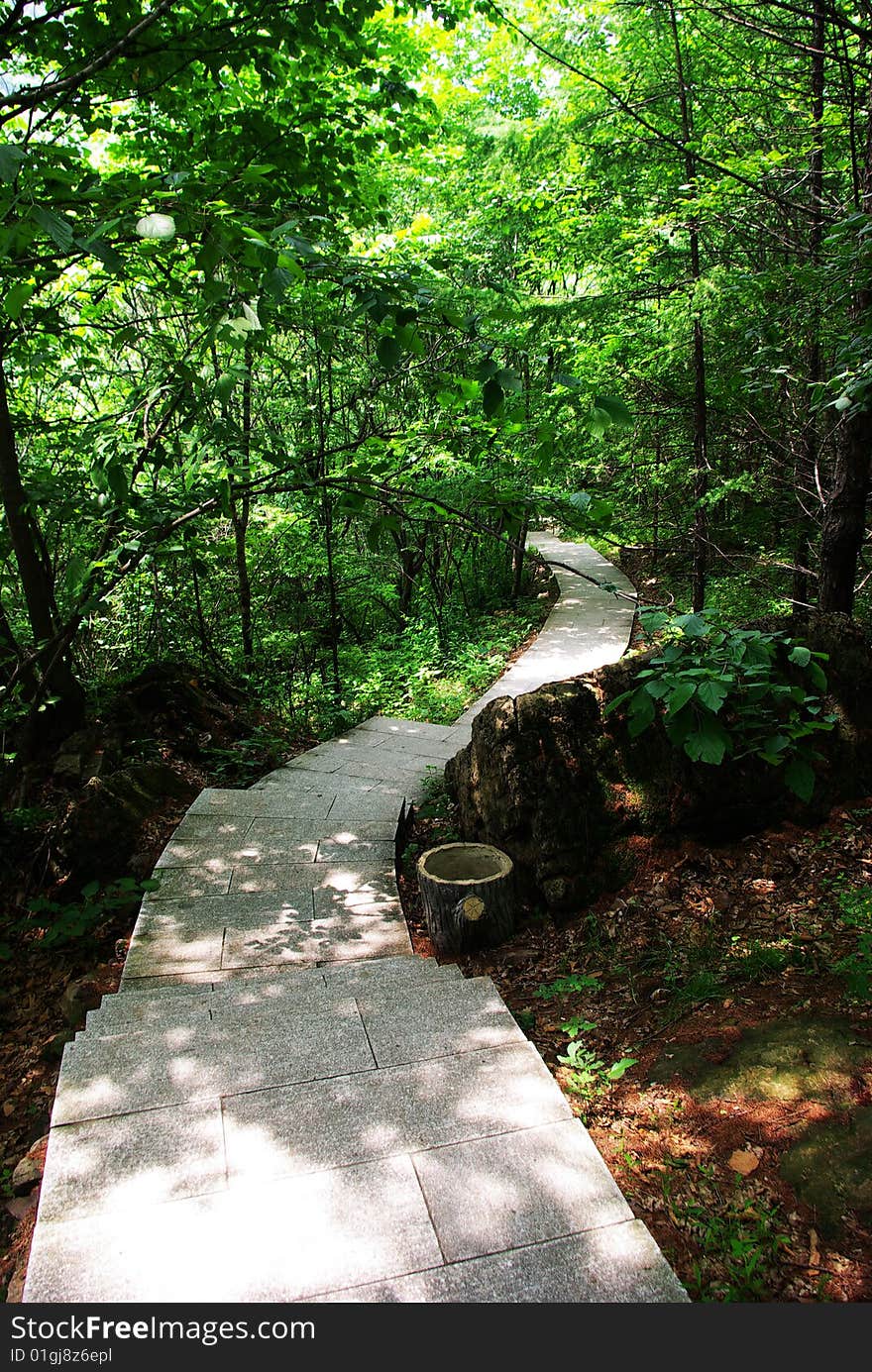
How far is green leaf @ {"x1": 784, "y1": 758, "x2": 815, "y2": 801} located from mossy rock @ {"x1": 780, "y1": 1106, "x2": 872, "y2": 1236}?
1.00 metres

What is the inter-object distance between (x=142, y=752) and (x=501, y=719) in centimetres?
323

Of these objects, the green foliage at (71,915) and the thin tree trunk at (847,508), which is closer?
the green foliage at (71,915)

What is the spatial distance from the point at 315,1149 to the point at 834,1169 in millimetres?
1464

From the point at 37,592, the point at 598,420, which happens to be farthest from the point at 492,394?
the point at 37,592

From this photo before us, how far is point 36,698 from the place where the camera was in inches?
171

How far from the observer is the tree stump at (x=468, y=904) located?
3.69m

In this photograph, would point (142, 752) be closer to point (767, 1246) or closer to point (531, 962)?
point (531, 962)

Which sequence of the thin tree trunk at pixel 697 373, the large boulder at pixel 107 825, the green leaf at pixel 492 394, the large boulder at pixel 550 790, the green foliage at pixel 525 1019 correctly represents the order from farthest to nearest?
the thin tree trunk at pixel 697 373 → the large boulder at pixel 107 825 → the large boulder at pixel 550 790 → the green foliage at pixel 525 1019 → the green leaf at pixel 492 394

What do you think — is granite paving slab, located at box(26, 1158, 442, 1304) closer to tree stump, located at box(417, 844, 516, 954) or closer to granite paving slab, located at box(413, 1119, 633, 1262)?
granite paving slab, located at box(413, 1119, 633, 1262)

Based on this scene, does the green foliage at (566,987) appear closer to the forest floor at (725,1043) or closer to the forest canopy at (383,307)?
the forest floor at (725,1043)

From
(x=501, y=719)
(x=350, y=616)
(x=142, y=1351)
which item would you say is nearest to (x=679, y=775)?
(x=501, y=719)

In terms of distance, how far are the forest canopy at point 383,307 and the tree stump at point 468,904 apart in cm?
185

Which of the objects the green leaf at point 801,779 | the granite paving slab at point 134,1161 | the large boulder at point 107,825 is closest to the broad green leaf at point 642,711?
the green leaf at point 801,779

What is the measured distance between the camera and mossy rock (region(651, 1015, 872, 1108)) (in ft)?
7.30
